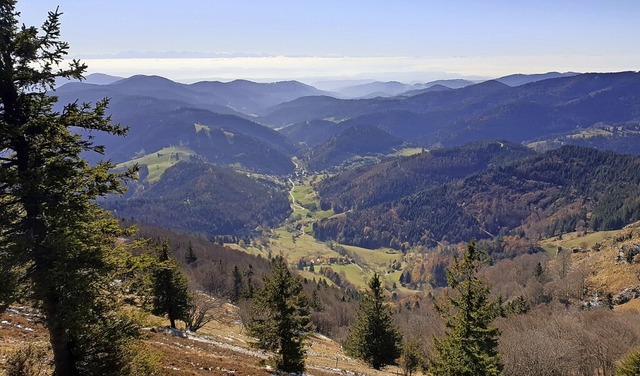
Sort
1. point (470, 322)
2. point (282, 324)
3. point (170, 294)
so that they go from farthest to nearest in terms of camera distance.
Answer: point (170, 294)
point (282, 324)
point (470, 322)

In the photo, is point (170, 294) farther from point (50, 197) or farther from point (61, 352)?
point (50, 197)

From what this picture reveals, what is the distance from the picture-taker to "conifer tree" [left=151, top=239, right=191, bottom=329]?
46469mm

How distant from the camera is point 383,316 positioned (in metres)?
48.7

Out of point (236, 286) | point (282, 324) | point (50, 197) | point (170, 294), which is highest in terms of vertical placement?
point (50, 197)

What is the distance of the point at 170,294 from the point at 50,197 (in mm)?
36355

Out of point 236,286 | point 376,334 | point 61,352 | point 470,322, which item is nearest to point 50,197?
point 61,352

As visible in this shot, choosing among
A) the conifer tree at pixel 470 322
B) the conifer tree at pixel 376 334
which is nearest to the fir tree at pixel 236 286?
the conifer tree at pixel 376 334

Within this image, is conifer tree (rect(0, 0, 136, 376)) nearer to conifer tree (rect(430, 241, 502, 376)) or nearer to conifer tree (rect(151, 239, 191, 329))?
conifer tree (rect(430, 241, 502, 376))

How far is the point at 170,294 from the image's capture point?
4722 centimetres

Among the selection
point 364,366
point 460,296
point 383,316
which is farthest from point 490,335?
point 364,366

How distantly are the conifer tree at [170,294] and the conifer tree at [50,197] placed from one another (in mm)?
32582

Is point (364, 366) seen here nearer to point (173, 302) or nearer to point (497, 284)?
point (173, 302)

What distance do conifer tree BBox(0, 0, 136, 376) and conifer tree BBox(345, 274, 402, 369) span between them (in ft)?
124

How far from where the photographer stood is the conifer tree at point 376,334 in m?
48.1
